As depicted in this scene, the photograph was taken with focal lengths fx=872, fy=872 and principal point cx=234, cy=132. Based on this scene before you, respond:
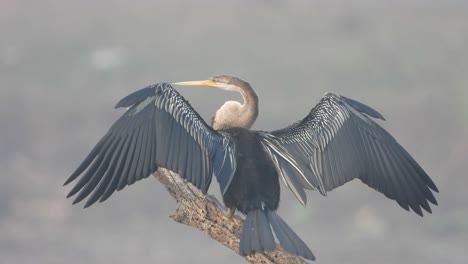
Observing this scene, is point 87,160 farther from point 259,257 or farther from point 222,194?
point 259,257

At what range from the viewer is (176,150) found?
5883mm

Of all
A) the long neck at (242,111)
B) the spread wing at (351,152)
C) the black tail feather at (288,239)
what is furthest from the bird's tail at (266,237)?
the long neck at (242,111)

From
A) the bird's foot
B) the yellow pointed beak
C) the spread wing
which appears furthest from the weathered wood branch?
the yellow pointed beak

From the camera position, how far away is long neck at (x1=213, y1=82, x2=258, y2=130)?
21.6ft

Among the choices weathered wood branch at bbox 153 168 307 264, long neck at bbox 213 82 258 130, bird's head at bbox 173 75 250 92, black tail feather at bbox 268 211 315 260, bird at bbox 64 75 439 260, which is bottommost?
black tail feather at bbox 268 211 315 260

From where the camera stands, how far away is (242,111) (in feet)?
21.7

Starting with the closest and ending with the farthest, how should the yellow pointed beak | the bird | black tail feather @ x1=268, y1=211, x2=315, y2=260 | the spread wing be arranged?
black tail feather @ x1=268, y1=211, x2=315, y2=260 < the bird < the spread wing < the yellow pointed beak

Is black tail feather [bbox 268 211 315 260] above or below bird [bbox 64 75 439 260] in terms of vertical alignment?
below

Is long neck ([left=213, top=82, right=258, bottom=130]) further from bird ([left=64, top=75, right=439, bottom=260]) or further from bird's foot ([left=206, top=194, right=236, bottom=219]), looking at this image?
bird's foot ([left=206, top=194, right=236, bottom=219])

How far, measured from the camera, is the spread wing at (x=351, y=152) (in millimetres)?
6387

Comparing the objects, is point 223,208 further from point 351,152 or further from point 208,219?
point 351,152

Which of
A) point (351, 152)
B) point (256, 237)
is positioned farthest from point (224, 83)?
point (256, 237)

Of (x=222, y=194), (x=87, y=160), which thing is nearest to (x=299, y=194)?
(x=222, y=194)

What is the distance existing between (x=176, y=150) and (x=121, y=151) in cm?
37
